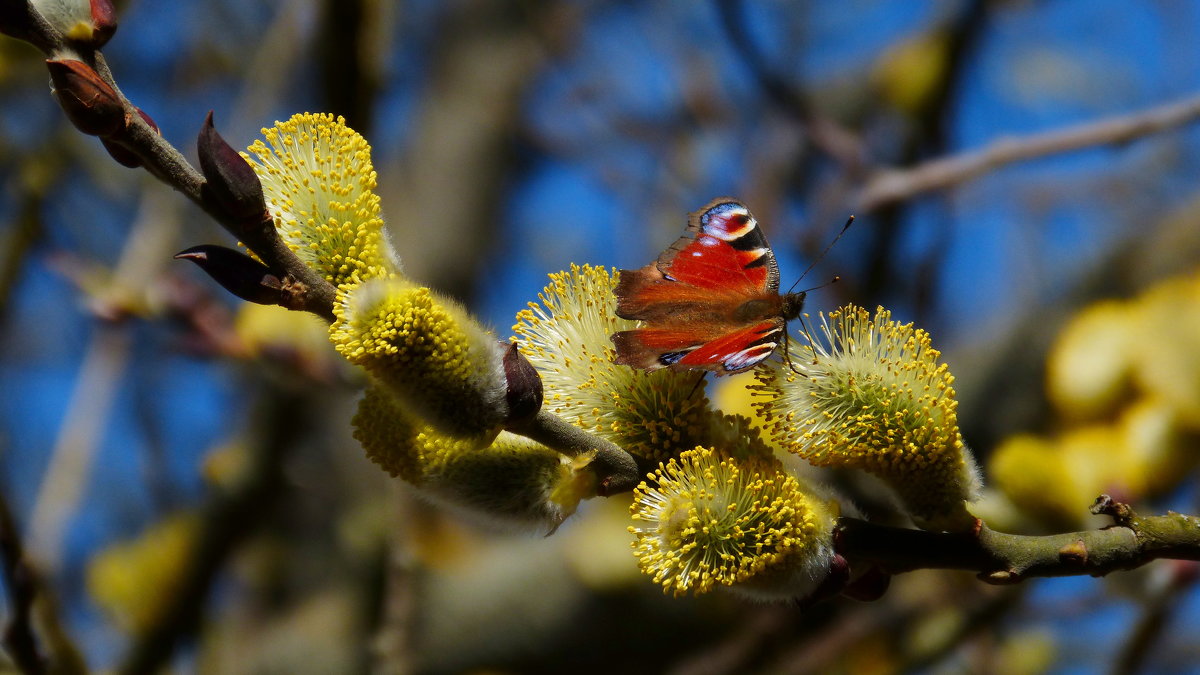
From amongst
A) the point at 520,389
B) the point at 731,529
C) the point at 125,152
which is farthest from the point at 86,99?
the point at 731,529

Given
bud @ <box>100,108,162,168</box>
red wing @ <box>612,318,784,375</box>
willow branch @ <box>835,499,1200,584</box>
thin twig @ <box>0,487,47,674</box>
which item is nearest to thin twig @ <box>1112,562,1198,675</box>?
willow branch @ <box>835,499,1200,584</box>

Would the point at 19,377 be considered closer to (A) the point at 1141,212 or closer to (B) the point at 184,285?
(B) the point at 184,285

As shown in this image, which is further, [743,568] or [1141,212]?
[1141,212]

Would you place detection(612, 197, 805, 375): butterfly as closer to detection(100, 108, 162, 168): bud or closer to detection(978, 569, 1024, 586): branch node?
detection(978, 569, 1024, 586): branch node

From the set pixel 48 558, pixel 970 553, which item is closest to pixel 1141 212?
pixel 970 553

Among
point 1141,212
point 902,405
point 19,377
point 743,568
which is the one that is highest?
point 1141,212

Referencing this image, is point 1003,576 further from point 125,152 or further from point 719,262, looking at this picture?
point 125,152
